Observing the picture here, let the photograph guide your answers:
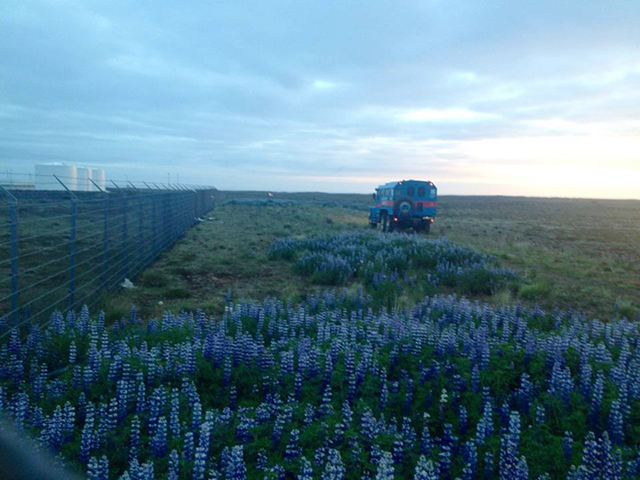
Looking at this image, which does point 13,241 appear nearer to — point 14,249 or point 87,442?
point 14,249


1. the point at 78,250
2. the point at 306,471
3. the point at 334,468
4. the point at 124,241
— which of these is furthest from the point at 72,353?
the point at 78,250

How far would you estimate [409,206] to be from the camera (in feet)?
85.3

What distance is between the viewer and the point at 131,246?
1212cm

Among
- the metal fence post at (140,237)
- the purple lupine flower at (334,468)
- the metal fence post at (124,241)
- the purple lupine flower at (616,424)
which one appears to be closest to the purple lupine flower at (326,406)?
the purple lupine flower at (334,468)

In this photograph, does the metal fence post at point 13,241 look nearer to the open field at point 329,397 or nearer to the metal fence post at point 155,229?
the open field at point 329,397

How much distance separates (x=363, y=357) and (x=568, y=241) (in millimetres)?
24815

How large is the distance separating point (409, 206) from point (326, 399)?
2227cm

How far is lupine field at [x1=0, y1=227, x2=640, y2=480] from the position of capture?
3.56m

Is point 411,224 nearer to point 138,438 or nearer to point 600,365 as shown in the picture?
point 600,365

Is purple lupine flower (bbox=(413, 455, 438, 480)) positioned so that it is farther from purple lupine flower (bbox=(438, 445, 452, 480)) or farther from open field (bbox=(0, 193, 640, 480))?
purple lupine flower (bbox=(438, 445, 452, 480))

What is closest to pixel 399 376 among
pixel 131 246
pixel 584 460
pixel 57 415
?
pixel 584 460

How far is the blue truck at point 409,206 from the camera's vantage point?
2600cm

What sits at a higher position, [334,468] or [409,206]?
[409,206]

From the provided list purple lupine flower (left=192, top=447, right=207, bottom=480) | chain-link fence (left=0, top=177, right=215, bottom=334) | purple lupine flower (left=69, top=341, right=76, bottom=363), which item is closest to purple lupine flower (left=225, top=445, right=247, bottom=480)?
purple lupine flower (left=192, top=447, right=207, bottom=480)
